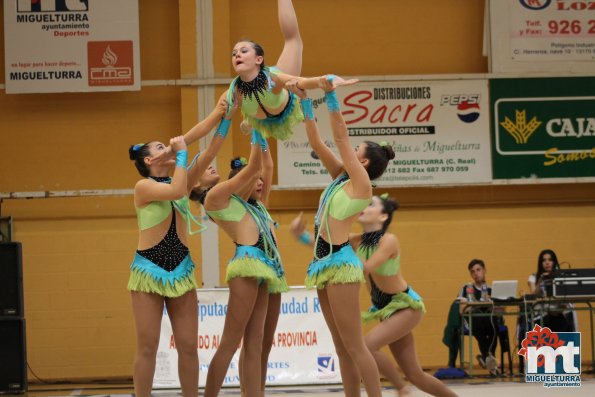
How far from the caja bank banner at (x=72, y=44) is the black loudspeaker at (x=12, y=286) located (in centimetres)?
261

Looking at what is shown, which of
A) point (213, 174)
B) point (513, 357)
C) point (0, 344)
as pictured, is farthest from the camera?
point (513, 357)

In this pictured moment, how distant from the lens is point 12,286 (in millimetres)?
8227

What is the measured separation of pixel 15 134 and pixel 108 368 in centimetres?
292

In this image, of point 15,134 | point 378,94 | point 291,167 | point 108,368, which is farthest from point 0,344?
point 378,94

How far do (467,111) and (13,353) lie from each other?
5.65m

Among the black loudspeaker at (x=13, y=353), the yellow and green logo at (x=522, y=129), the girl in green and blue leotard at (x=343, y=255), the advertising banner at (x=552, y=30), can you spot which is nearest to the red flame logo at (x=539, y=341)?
the yellow and green logo at (x=522, y=129)

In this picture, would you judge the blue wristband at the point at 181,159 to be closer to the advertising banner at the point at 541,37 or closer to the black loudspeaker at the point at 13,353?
the black loudspeaker at the point at 13,353

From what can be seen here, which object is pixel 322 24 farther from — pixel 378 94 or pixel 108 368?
pixel 108 368

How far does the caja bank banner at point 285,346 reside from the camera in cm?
823

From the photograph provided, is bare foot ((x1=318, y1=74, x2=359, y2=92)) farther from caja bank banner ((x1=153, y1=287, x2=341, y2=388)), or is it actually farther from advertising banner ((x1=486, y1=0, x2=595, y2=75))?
advertising banner ((x1=486, y1=0, x2=595, y2=75))

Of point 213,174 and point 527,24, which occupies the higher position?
point 527,24

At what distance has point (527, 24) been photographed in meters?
10.4

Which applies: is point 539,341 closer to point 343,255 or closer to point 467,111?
point 467,111

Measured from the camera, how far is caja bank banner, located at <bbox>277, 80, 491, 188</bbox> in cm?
1034
